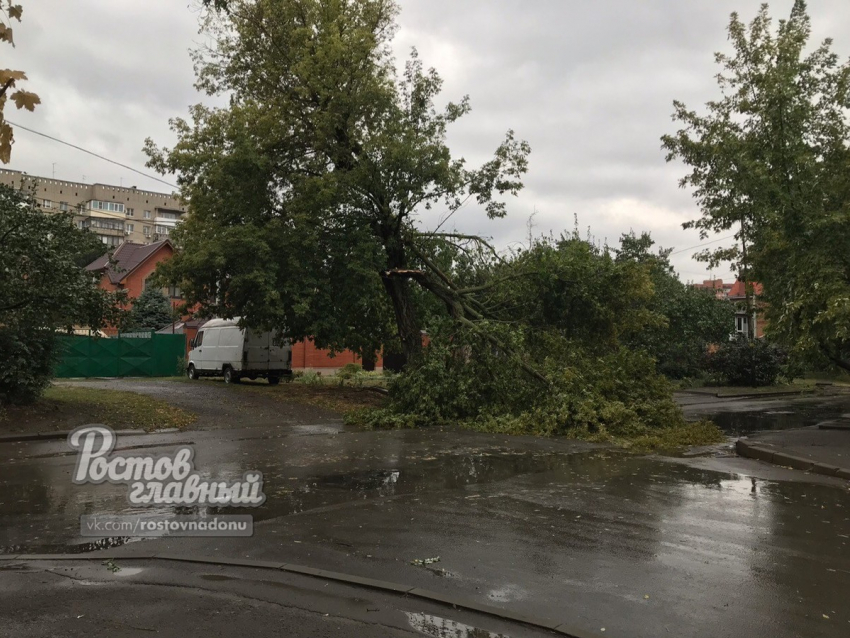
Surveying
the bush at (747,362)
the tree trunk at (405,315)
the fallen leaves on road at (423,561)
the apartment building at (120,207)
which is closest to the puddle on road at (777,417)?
the bush at (747,362)

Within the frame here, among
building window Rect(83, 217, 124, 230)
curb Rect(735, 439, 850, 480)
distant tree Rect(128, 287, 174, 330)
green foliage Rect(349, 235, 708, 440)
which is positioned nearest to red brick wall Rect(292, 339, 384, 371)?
distant tree Rect(128, 287, 174, 330)

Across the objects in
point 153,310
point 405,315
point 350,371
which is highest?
point 153,310

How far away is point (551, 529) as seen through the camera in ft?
22.7

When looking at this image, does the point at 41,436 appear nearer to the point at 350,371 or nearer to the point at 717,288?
the point at 350,371

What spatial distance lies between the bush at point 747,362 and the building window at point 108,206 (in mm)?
95167

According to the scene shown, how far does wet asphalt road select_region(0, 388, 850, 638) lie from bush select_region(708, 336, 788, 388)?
22200 mm

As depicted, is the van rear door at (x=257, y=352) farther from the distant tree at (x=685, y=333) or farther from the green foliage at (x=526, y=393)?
the distant tree at (x=685, y=333)

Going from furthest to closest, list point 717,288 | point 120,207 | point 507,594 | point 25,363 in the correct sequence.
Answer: point 120,207 → point 717,288 → point 25,363 → point 507,594

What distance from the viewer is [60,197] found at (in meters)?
99.7

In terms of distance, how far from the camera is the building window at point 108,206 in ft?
338

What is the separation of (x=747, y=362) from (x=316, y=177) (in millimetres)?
22578

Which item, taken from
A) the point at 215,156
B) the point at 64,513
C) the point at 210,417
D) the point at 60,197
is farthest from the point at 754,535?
the point at 60,197

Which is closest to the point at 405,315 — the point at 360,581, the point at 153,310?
the point at 360,581

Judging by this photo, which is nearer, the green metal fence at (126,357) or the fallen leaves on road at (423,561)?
the fallen leaves on road at (423,561)
